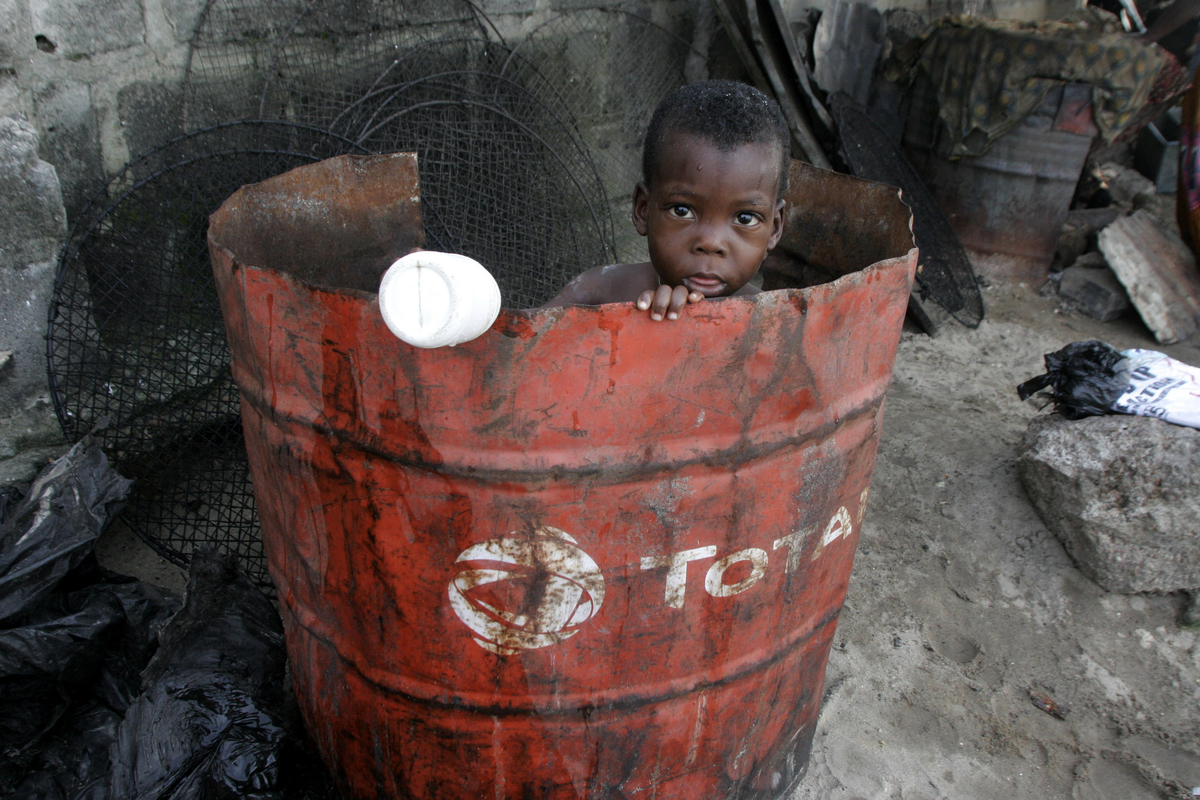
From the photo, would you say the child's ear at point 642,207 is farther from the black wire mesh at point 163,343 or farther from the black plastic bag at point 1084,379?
the black plastic bag at point 1084,379

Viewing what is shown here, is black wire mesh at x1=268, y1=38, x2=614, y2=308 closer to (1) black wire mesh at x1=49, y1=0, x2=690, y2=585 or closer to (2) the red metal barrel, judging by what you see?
(1) black wire mesh at x1=49, y1=0, x2=690, y2=585

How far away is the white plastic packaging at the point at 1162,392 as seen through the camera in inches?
93.0

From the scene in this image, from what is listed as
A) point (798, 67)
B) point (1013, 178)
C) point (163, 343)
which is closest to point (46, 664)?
point (163, 343)

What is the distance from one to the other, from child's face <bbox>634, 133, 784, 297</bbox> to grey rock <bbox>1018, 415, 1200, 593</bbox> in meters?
1.45

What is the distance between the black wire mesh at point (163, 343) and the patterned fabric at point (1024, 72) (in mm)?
3174

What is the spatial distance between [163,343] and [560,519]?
151cm

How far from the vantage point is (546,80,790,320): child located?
141cm

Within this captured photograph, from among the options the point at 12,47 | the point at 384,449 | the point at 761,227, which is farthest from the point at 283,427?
the point at 12,47

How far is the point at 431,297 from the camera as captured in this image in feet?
2.85

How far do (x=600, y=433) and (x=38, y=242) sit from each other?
1.59 m

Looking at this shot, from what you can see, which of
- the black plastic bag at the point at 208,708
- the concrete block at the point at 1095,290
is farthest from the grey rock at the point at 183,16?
the concrete block at the point at 1095,290

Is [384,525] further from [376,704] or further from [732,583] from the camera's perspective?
[732,583]

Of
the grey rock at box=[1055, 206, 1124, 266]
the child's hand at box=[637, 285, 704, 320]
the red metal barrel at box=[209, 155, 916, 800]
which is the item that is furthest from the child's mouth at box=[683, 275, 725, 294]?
the grey rock at box=[1055, 206, 1124, 266]

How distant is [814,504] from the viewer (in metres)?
1.29
